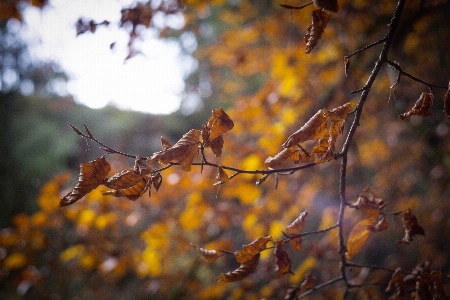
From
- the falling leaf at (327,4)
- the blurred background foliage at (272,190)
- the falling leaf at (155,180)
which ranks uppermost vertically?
the blurred background foliage at (272,190)

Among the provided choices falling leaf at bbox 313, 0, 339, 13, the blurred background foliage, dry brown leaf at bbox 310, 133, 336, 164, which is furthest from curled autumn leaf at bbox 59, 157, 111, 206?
the blurred background foliage

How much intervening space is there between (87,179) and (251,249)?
21.2 inches

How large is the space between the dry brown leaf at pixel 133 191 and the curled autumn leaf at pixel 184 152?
0.10 m

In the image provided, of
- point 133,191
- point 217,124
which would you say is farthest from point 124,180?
point 217,124

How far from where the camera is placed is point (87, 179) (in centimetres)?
82

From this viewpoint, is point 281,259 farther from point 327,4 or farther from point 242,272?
point 327,4

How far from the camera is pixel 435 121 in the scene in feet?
9.30

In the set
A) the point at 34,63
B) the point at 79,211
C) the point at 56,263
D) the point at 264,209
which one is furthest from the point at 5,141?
the point at 264,209

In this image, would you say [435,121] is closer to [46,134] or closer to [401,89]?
[401,89]

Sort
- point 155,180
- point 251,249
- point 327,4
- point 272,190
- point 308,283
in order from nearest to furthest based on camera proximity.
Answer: point 327,4, point 155,180, point 251,249, point 308,283, point 272,190

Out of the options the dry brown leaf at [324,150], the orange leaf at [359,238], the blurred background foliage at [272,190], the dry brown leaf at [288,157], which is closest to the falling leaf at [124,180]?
the dry brown leaf at [288,157]

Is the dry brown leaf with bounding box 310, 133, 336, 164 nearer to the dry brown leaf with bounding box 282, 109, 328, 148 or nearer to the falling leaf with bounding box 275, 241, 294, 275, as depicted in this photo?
the dry brown leaf with bounding box 282, 109, 328, 148

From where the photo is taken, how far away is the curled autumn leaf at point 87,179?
2.64ft

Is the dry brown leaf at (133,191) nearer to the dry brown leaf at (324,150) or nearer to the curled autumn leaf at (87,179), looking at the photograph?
the curled autumn leaf at (87,179)
